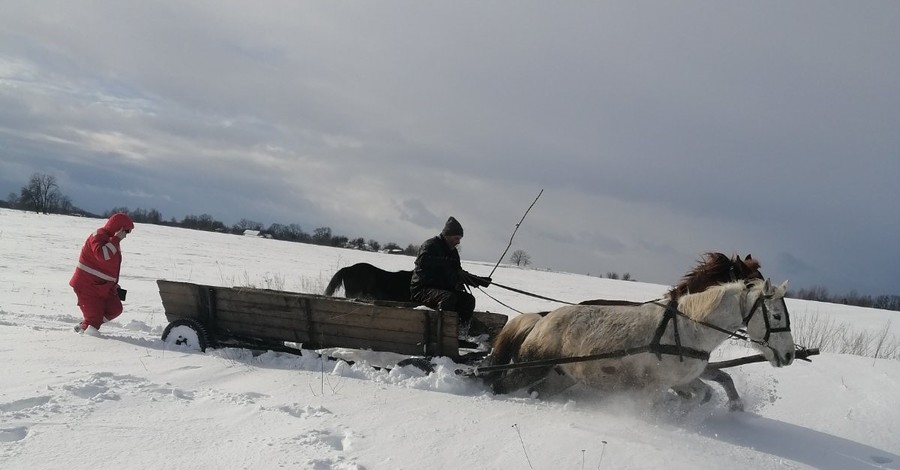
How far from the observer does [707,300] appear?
4.69 meters

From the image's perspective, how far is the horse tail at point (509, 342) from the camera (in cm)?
553

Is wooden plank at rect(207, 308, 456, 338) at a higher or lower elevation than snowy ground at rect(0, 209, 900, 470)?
higher

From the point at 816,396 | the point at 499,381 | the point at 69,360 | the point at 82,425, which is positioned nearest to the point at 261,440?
the point at 82,425

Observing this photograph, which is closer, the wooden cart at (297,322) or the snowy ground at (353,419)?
the snowy ground at (353,419)

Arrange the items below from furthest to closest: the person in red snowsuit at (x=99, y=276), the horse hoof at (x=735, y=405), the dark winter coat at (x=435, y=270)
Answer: the person in red snowsuit at (x=99, y=276)
the dark winter coat at (x=435, y=270)
the horse hoof at (x=735, y=405)

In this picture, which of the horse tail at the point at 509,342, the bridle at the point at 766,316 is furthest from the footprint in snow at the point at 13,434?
the bridle at the point at 766,316

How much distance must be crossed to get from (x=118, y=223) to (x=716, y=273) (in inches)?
269

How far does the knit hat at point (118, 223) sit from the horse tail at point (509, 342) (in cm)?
487

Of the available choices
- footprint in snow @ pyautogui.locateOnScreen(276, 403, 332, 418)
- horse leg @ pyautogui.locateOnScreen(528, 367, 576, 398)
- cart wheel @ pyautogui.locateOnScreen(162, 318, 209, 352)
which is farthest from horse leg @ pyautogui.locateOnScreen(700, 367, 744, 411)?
cart wheel @ pyautogui.locateOnScreen(162, 318, 209, 352)

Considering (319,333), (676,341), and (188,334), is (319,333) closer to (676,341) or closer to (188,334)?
(188,334)

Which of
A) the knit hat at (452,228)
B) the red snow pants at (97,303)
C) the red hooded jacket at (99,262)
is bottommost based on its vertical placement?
the red snow pants at (97,303)

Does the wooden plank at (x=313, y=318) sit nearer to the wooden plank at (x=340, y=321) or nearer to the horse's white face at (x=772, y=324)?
the wooden plank at (x=340, y=321)

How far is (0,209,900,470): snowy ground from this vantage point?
340 centimetres

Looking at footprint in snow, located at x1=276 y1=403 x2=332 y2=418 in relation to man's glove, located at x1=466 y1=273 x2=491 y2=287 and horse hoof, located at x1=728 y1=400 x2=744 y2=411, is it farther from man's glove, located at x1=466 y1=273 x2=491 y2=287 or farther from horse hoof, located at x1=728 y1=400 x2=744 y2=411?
horse hoof, located at x1=728 y1=400 x2=744 y2=411
